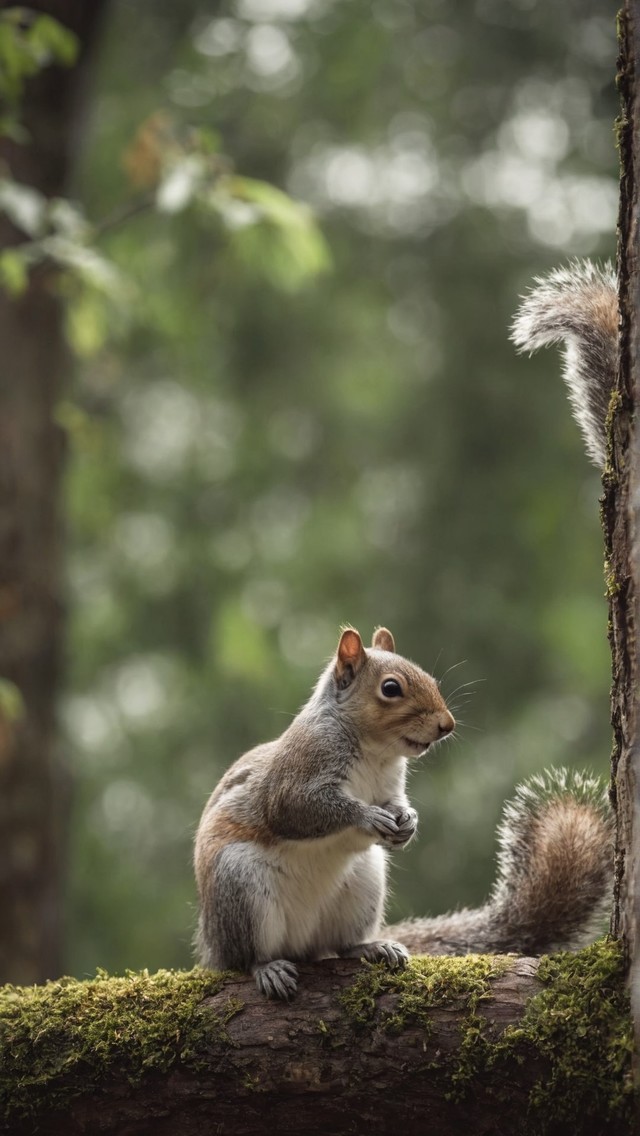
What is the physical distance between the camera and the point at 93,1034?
2.15 m

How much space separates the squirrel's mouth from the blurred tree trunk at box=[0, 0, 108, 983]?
2.02 metres

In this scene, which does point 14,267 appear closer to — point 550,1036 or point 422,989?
point 422,989

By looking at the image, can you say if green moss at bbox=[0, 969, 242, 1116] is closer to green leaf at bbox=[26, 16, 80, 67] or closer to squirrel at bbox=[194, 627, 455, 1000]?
squirrel at bbox=[194, 627, 455, 1000]

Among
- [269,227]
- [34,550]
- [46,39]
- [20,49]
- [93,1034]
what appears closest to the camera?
[93,1034]

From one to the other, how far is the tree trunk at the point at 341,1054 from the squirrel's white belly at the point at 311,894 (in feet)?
0.53

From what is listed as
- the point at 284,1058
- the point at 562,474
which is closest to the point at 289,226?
the point at 284,1058

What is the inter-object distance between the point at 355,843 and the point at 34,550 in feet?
7.50

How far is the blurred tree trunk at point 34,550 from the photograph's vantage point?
4102 mm

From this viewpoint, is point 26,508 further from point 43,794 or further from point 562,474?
point 562,474

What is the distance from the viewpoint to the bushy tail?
2219mm

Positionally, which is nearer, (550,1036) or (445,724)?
(550,1036)

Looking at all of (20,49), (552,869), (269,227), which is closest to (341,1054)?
(552,869)

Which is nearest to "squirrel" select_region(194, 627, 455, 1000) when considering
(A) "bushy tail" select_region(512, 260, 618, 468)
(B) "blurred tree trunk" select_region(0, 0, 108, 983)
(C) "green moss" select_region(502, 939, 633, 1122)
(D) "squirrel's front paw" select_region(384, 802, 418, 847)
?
(D) "squirrel's front paw" select_region(384, 802, 418, 847)

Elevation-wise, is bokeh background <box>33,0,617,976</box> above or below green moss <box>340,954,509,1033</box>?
above
